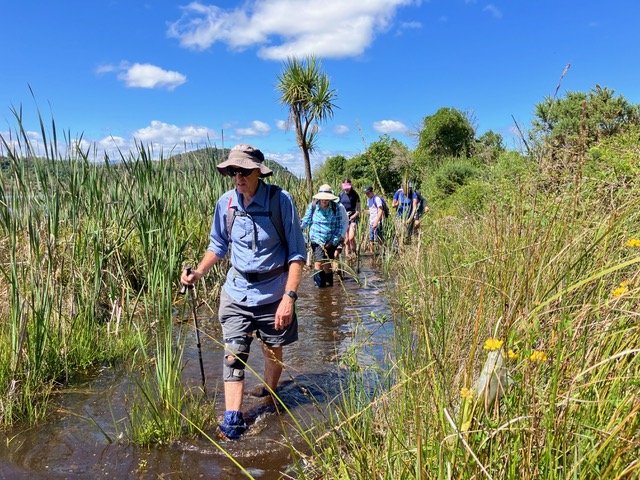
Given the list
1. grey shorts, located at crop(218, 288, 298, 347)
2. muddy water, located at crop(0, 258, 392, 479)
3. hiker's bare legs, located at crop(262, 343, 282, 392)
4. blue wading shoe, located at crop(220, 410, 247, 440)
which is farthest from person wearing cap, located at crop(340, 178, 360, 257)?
blue wading shoe, located at crop(220, 410, 247, 440)

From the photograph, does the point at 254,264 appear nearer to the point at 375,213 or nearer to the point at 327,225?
the point at 327,225

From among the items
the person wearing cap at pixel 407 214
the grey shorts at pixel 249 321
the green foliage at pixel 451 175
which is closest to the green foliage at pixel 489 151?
Result: the person wearing cap at pixel 407 214

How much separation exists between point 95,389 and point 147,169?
7.00 ft

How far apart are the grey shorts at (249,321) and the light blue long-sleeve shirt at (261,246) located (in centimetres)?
6

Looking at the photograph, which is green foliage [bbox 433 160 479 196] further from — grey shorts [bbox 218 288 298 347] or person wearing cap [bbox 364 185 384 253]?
grey shorts [bbox 218 288 298 347]

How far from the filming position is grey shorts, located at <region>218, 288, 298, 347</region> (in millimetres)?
3482

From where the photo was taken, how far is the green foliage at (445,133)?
28344mm

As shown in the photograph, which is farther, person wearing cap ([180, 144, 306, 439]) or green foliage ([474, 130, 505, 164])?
green foliage ([474, 130, 505, 164])

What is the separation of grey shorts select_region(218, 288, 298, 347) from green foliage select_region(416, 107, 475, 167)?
999 inches

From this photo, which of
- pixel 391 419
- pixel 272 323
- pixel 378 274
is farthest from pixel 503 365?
pixel 378 274

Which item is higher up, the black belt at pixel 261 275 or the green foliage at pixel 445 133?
the green foliage at pixel 445 133

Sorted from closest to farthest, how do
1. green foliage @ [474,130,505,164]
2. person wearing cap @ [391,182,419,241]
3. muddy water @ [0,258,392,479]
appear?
1. muddy water @ [0,258,392,479]
2. green foliage @ [474,130,505,164]
3. person wearing cap @ [391,182,419,241]

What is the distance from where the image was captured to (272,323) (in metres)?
3.53

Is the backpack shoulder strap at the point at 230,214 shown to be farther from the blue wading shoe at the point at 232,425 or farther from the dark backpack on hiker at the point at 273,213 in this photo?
the blue wading shoe at the point at 232,425
